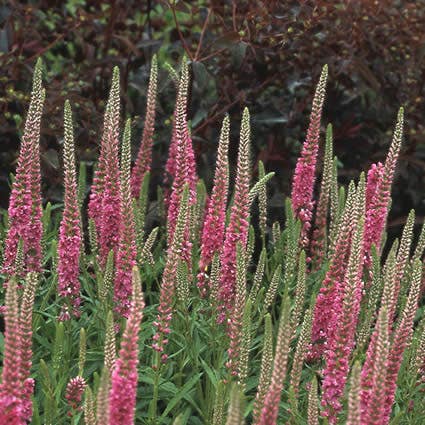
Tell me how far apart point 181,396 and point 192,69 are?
3103mm

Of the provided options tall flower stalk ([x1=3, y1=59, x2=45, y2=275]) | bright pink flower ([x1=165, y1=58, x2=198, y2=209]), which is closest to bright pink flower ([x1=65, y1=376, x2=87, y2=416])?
tall flower stalk ([x1=3, y1=59, x2=45, y2=275])

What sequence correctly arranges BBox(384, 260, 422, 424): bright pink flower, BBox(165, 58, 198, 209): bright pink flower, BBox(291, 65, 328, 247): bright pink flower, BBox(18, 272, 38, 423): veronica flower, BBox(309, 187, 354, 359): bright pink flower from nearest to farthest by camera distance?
BBox(18, 272, 38, 423): veronica flower
BBox(384, 260, 422, 424): bright pink flower
BBox(309, 187, 354, 359): bright pink flower
BBox(165, 58, 198, 209): bright pink flower
BBox(291, 65, 328, 247): bright pink flower

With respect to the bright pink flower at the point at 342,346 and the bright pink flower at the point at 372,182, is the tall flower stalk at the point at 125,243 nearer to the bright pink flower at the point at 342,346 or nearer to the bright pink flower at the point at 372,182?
the bright pink flower at the point at 342,346

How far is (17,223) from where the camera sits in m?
5.16

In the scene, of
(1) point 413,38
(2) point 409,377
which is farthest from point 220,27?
(2) point 409,377

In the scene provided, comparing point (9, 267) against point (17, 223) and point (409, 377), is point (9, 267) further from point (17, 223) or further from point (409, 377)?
point (409, 377)

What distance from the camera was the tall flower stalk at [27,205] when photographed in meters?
4.95

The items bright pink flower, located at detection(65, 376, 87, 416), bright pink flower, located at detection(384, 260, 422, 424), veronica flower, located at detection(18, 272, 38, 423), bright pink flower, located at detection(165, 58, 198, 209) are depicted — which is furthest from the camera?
A: bright pink flower, located at detection(165, 58, 198, 209)

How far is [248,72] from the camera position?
302 inches

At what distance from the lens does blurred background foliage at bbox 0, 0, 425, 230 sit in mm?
7074

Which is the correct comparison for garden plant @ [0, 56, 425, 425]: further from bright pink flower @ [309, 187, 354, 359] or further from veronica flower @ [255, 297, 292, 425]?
veronica flower @ [255, 297, 292, 425]

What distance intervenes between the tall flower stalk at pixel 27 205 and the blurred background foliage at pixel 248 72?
1.42m

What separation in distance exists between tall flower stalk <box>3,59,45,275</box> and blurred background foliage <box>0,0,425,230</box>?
1417 millimetres

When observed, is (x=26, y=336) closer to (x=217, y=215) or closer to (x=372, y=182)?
(x=217, y=215)
